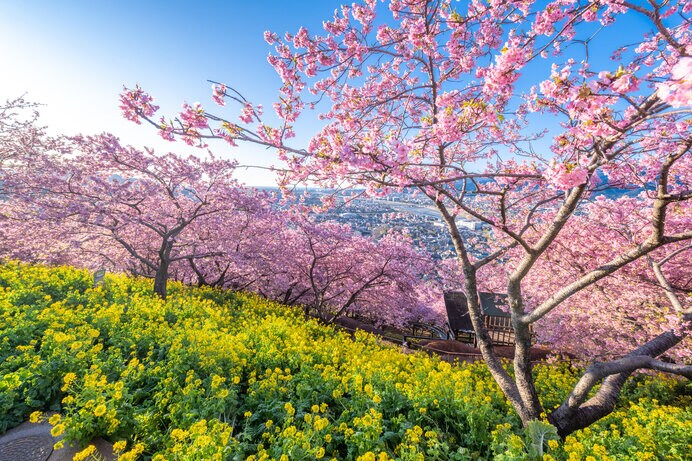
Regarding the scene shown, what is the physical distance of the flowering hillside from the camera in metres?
3.60

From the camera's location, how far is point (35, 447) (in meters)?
3.48

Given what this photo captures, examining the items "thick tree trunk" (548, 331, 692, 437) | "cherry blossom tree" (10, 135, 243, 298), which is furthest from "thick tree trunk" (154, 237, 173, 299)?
"thick tree trunk" (548, 331, 692, 437)

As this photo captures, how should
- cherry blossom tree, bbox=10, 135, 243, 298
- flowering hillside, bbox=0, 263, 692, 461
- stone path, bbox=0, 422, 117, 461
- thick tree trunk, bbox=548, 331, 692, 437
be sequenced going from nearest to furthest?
1. stone path, bbox=0, 422, 117, 461
2. flowering hillside, bbox=0, 263, 692, 461
3. thick tree trunk, bbox=548, 331, 692, 437
4. cherry blossom tree, bbox=10, 135, 243, 298

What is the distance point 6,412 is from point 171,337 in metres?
2.48

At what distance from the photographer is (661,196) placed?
3.32 meters

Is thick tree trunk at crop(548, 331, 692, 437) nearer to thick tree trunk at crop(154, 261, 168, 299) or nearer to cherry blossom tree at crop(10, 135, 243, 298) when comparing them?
cherry blossom tree at crop(10, 135, 243, 298)

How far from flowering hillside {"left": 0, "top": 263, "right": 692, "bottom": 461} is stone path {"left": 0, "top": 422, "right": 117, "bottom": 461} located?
5.3 inches

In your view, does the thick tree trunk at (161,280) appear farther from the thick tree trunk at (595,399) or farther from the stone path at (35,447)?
the thick tree trunk at (595,399)

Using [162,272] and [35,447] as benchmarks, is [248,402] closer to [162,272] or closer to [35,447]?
[35,447]

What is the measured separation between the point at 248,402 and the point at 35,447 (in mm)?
2413

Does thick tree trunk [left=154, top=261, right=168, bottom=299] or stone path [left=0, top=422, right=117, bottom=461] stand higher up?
thick tree trunk [left=154, top=261, right=168, bottom=299]

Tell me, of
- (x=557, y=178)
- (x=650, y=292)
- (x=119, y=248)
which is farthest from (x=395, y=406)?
(x=119, y=248)

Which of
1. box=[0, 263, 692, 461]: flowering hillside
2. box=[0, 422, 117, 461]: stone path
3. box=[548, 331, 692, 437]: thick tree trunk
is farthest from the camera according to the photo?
box=[548, 331, 692, 437]: thick tree trunk

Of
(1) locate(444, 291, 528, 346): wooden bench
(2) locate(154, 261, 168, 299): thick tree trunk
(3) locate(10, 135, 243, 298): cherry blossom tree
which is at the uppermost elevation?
(3) locate(10, 135, 243, 298): cherry blossom tree
